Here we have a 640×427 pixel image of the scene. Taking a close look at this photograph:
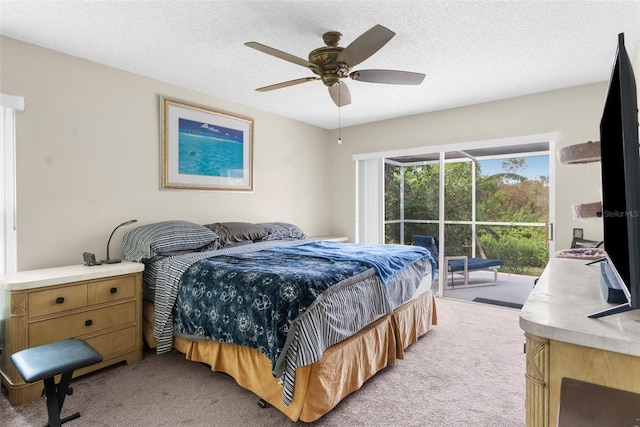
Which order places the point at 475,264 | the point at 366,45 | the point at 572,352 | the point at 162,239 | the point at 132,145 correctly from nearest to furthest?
the point at 572,352 → the point at 366,45 → the point at 162,239 → the point at 132,145 → the point at 475,264

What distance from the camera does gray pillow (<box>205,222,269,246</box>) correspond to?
3570 millimetres

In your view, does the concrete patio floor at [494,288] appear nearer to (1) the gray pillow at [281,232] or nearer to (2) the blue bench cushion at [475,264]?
(2) the blue bench cushion at [475,264]

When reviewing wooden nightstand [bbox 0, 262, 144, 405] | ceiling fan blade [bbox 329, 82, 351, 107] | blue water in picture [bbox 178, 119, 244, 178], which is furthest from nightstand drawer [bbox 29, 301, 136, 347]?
ceiling fan blade [bbox 329, 82, 351, 107]

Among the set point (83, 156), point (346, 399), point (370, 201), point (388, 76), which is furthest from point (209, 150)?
point (346, 399)

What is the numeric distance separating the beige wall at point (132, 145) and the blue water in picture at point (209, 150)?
0.24m

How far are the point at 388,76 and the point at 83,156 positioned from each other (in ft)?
8.54

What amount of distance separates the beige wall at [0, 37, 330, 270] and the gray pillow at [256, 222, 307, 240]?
1.89 feet

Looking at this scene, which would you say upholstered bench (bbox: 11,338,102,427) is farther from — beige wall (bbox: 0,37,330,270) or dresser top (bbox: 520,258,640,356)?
dresser top (bbox: 520,258,640,356)

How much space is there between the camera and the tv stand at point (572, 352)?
2.70 ft

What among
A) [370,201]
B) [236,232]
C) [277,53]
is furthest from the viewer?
[370,201]

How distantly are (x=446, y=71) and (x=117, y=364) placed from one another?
374 cm

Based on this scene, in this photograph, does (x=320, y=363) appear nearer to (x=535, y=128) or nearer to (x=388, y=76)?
(x=388, y=76)

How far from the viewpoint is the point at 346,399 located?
220cm

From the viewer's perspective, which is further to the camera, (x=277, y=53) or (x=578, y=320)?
(x=277, y=53)
